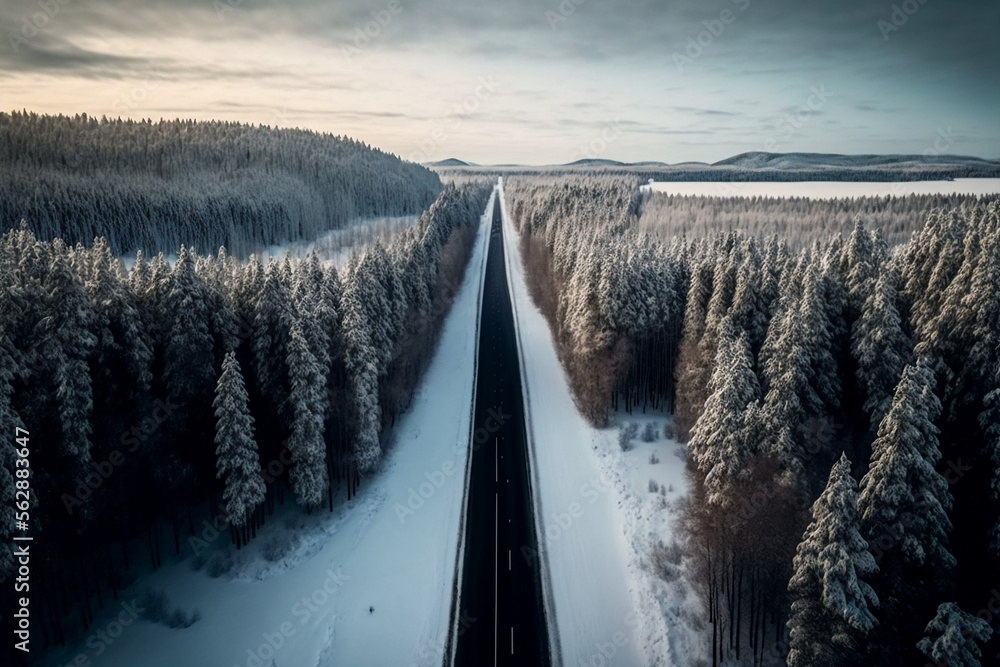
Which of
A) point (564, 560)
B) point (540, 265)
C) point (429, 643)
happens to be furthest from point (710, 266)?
point (540, 265)

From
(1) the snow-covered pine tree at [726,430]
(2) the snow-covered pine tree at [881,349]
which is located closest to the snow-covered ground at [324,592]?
(1) the snow-covered pine tree at [726,430]

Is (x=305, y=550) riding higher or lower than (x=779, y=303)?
lower

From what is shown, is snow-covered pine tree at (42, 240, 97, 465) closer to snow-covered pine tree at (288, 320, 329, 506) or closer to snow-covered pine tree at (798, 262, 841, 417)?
snow-covered pine tree at (288, 320, 329, 506)

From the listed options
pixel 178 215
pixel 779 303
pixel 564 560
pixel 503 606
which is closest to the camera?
pixel 503 606

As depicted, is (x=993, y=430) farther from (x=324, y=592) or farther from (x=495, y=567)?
(x=324, y=592)

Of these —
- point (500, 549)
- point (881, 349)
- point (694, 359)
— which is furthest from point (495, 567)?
point (881, 349)

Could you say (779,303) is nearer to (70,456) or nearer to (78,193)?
(70,456)
